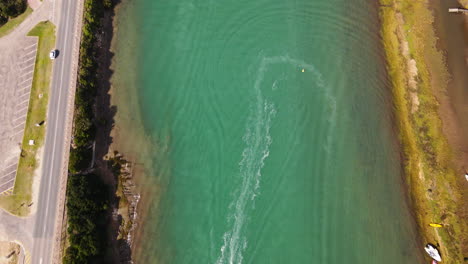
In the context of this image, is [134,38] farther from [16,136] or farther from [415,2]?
[415,2]

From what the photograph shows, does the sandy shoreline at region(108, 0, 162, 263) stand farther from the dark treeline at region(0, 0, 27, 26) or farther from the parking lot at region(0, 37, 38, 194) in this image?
the dark treeline at region(0, 0, 27, 26)

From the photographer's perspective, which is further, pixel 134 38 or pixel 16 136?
pixel 134 38

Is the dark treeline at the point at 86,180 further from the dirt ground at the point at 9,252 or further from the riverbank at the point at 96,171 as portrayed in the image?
the dirt ground at the point at 9,252

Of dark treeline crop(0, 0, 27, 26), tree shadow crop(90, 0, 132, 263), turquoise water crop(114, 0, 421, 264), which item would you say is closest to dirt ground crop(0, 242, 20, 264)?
tree shadow crop(90, 0, 132, 263)

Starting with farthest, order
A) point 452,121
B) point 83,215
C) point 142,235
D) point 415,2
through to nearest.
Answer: point 415,2
point 452,121
point 142,235
point 83,215

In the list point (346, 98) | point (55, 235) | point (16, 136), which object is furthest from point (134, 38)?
point (346, 98)

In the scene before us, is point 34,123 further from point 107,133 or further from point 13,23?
point 13,23

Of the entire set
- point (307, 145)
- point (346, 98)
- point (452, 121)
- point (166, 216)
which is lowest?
point (166, 216)
